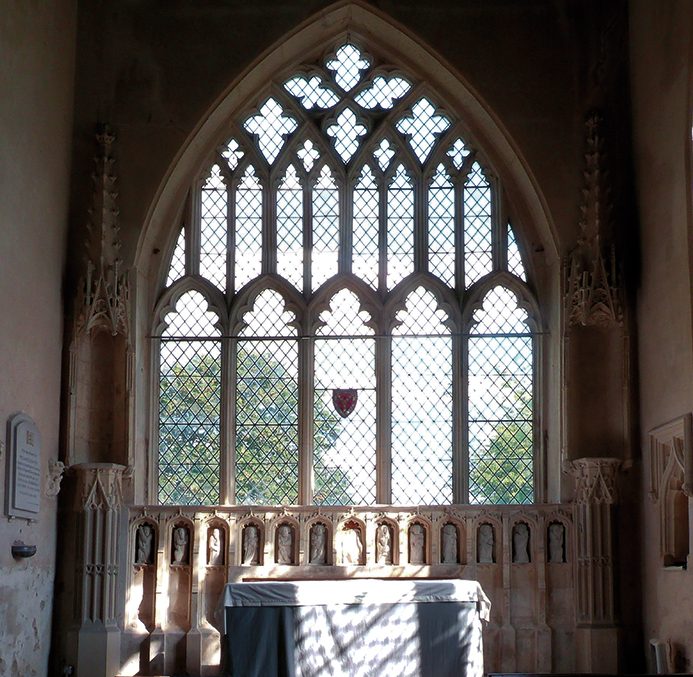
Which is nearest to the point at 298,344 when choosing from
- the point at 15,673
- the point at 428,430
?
the point at 428,430

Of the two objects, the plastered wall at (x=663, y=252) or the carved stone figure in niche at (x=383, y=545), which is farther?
the carved stone figure in niche at (x=383, y=545)

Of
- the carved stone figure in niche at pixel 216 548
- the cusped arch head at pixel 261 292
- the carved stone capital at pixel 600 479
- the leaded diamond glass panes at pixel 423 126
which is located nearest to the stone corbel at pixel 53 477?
the carved stone figure in niche at pixel 216 548

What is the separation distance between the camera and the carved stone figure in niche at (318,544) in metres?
13.5

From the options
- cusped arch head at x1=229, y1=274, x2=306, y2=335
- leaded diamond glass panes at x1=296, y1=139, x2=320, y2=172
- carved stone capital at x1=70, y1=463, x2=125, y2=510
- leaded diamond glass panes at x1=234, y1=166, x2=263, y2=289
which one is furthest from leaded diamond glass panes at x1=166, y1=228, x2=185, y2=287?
carved stone capital at x1=70, y1=463, x2=125, y2=510

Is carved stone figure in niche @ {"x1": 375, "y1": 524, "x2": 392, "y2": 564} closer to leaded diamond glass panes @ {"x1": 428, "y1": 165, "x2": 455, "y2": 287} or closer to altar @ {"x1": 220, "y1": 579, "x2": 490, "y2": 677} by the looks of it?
altar @ {"x1": 220, "y1": 579, "x2": 490, "y2": 677}

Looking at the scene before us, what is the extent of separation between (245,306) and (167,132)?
2.13 meters

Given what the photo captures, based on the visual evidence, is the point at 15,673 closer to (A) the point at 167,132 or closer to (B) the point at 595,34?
(A) the point at 167,132

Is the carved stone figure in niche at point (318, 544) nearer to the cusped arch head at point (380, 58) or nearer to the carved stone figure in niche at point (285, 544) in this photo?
the carved stone figure in niche at point (285, 544)

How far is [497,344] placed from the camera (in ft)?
46.9

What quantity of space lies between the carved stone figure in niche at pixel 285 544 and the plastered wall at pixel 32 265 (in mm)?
2345

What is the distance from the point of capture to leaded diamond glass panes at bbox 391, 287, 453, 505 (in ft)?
45.8

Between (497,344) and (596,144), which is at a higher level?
(596,144)

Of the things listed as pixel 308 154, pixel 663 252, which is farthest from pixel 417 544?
pixel 308 154

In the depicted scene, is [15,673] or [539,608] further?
[539,608]
